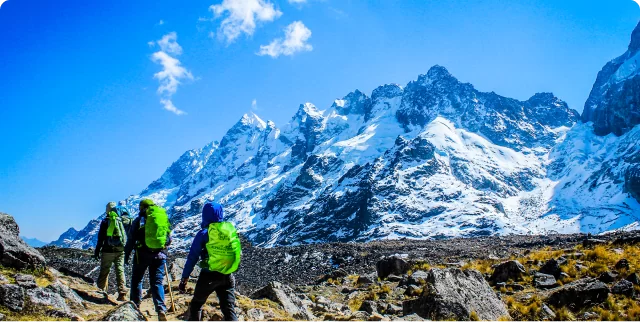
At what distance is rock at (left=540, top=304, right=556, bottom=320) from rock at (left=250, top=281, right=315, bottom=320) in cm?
690

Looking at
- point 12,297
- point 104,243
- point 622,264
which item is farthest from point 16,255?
point 622,264

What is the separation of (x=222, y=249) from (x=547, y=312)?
9.23 m

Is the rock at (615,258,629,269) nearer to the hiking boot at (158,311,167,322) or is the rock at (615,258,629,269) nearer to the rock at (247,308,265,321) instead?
the rock at (247,308,265,321)

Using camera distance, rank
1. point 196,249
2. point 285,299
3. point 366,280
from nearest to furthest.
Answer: point 196,249, point 285,299, point 366,280

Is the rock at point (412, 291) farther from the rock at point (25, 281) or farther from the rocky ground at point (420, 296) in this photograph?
the rock at point (25, 281)

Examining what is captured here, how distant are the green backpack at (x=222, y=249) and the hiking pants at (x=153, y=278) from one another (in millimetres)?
2577

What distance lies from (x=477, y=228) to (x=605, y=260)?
581 ft

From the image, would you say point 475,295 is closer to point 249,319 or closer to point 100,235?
point 249,319

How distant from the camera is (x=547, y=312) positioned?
36.1 ft

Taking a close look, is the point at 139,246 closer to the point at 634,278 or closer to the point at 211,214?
the point at 211,214

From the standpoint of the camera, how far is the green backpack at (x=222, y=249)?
7825 millimetres

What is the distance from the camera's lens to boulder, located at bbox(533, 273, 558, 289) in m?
14.4

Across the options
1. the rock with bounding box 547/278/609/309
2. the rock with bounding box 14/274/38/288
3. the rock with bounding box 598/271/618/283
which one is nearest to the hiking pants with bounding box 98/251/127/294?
the rock with bounding box 14/274/38/288

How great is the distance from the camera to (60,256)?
3588 centimetres
